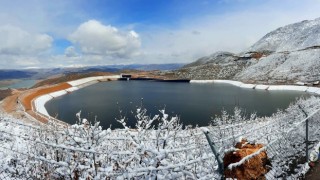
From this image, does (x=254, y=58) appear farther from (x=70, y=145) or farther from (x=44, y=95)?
(x=70, y=145)

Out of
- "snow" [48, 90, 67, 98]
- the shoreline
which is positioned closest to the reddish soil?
the shoreline

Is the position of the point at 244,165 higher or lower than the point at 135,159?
lower

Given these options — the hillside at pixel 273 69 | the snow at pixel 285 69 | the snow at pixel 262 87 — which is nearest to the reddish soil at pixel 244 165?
the snow at pixel 262 87

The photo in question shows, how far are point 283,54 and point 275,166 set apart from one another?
11962 centimetres

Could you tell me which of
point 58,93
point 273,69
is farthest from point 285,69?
point 58,93

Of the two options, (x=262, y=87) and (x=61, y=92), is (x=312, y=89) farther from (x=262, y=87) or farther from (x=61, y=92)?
(x=61, y=92)

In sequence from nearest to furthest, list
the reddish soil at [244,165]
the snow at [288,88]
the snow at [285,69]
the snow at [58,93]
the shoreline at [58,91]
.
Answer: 1. the reddish soil at [244,165]
2. the shoreline at [58,91]
3. the snow at [288,88]
4. the snow at [58,93]
5. the snow at [285,69]

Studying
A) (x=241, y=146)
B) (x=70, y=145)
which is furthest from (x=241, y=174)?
(x=70, y=145)

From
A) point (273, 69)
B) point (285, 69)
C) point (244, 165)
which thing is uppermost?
point (244, 165)

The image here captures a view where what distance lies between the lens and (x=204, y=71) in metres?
134

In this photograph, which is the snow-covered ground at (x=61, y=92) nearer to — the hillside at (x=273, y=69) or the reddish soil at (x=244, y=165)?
the hillside at (x=273, y=69)

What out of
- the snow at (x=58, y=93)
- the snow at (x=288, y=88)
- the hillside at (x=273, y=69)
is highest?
the hillside at (x=273, y=69)

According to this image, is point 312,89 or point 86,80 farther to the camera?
point 86,80

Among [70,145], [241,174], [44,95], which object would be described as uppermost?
[70,145]
